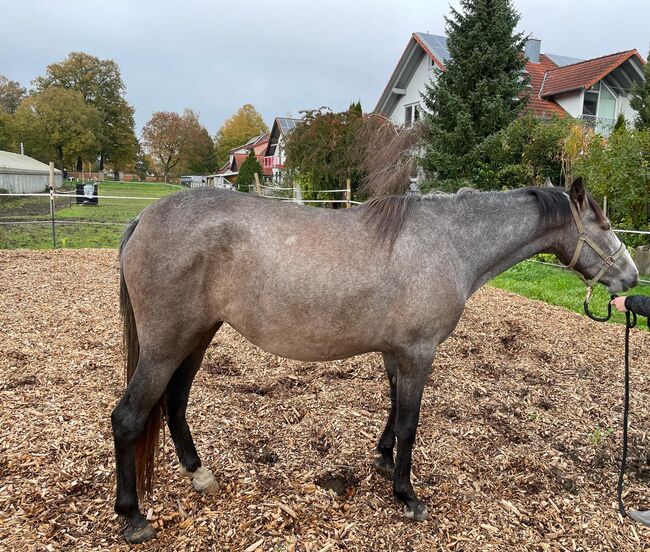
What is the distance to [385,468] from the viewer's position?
293cm

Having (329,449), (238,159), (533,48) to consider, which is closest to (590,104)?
(533,48)

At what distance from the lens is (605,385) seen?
13.9 ft

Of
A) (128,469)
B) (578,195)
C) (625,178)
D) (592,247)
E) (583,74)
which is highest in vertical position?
(583,74)

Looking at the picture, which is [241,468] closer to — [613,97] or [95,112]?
[613,97]

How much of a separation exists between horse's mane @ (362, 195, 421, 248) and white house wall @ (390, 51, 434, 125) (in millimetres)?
19877

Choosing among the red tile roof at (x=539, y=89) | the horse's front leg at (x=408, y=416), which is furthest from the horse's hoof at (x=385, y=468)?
the red tile roof at (x=539, y=89)

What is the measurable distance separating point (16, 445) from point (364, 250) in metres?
2.49

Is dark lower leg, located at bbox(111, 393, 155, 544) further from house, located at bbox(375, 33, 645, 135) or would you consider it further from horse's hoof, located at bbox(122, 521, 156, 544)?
house, located at bbox(375, 33, 645, 135)

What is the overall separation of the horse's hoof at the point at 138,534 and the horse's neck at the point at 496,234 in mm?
2065

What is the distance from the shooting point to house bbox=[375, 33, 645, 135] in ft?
62.0

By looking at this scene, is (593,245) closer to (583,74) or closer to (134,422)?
(134,422)

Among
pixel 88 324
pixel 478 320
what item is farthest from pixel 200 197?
pixel 478 320

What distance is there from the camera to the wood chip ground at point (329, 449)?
243 cm

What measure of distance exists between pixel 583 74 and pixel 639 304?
20658mm
